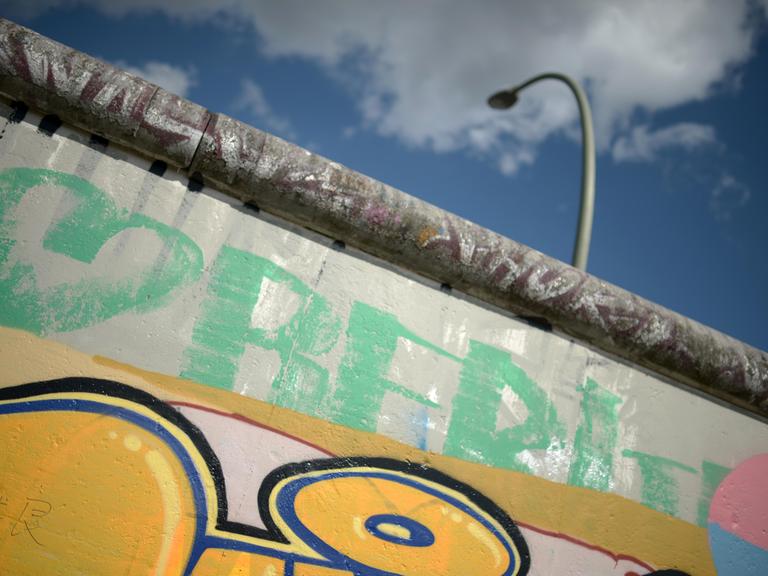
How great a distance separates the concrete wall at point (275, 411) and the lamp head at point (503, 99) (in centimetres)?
457

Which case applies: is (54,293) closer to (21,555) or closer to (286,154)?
(21,555)

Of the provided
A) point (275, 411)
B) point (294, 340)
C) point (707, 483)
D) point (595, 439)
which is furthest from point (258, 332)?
point (707, 483)

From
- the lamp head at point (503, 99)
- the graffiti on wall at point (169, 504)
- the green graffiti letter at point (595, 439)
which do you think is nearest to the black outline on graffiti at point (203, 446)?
the graffiti on wall at point (169, 504)

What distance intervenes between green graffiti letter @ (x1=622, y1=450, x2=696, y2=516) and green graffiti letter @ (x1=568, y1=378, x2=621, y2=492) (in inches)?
4.8

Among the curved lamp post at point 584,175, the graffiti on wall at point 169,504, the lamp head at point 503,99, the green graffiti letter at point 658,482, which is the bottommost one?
the graffiti on wall at point 169,504

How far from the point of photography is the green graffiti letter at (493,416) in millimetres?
2316

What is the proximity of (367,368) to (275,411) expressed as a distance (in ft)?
1.46

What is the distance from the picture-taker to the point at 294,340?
7.14ft

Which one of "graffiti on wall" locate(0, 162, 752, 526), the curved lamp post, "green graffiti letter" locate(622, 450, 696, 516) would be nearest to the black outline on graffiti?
"graffiti on wall" locate(0, 162, 752, 526)

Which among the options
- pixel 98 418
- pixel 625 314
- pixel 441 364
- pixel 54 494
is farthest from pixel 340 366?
pixel 625 314

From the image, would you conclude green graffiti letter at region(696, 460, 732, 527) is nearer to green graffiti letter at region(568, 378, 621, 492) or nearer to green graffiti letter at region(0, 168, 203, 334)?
green graffiti letter at region(568, 378, 621, 492)

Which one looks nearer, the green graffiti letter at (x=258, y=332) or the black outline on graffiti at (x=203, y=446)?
the black outline on graffiti at (x=203, y=446)

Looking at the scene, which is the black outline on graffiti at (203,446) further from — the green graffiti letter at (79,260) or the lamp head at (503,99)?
the lamp head at (503,99)

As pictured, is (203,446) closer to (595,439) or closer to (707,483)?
(595,439)
